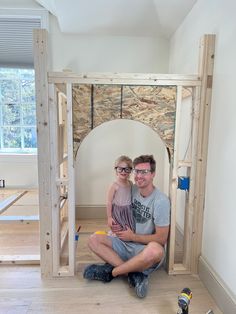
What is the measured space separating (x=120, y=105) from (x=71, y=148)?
525 mm

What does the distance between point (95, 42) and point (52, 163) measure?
187 centimetres

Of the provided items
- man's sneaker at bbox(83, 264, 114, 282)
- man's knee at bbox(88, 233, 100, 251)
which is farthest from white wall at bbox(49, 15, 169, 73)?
man's sneaker at bbox(83, 264, 114, 282)

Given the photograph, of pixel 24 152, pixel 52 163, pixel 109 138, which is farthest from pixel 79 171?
pixel 52 163

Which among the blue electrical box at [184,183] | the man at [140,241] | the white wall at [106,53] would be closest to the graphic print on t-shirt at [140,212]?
the man at [140,241]

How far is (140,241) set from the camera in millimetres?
1941

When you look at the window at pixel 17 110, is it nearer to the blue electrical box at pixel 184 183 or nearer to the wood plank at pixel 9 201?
the wood plank at pixel 9 201

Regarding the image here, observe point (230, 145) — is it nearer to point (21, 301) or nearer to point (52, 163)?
point (52, 163)

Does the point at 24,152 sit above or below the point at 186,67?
below

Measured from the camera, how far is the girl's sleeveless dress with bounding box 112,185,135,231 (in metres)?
2.10

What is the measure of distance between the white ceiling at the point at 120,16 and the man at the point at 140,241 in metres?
1.57

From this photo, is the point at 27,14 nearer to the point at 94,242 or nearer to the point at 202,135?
the point at 202,135

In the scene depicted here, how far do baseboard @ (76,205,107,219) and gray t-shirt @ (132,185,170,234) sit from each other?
1.33m

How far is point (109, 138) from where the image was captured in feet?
10.4

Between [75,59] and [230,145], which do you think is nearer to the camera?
[230,145]
